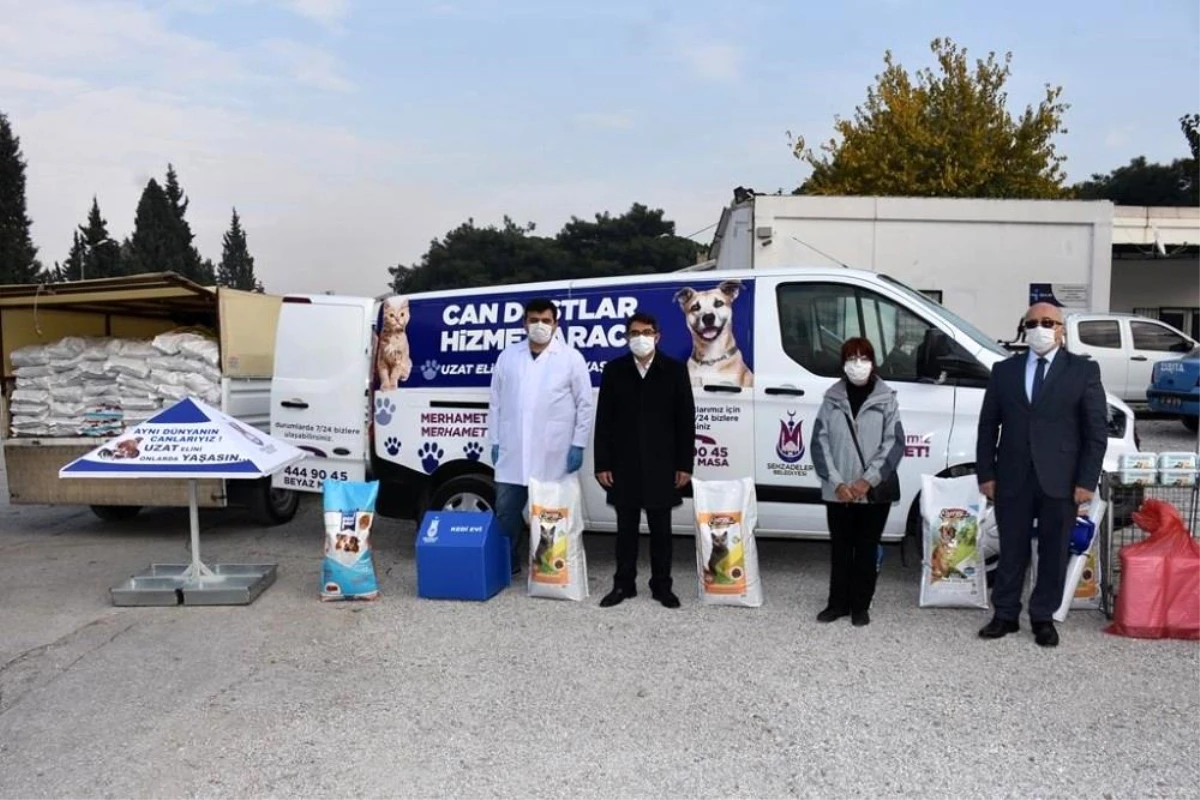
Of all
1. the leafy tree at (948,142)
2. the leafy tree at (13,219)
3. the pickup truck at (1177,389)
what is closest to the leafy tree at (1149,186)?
the leafy tree at (948,142)

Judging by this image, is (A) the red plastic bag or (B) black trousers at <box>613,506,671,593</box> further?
(B) black trousers at <box>613,506,671,593</box>

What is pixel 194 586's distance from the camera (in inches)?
251

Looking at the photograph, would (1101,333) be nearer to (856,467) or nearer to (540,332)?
(856,467)

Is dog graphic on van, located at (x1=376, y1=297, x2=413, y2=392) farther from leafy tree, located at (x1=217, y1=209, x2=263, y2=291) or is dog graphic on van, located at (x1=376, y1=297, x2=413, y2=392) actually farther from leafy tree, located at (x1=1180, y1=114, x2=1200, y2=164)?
leafy tree, located at (x1=217, y1=209, x2=263, y2=291)

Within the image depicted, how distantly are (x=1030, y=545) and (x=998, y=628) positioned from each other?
0.51 meters

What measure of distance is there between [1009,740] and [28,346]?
862cm

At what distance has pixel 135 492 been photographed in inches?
327

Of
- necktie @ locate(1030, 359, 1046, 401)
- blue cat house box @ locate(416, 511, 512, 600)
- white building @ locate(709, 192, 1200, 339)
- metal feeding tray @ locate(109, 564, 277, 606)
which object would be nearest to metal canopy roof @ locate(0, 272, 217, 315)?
metal feeding tray @ locate(109, 564, 277, 606)

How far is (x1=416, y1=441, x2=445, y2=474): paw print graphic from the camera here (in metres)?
7.15

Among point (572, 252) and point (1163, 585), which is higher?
point (572, 252)

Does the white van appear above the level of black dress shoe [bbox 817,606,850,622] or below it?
above

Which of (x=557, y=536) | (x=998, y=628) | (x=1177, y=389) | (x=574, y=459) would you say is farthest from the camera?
(x=1177, y=389)

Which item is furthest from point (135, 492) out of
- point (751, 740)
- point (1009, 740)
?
point (1009, 740)

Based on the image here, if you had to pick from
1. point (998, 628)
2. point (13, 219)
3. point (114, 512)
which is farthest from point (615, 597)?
point (13, 219)
